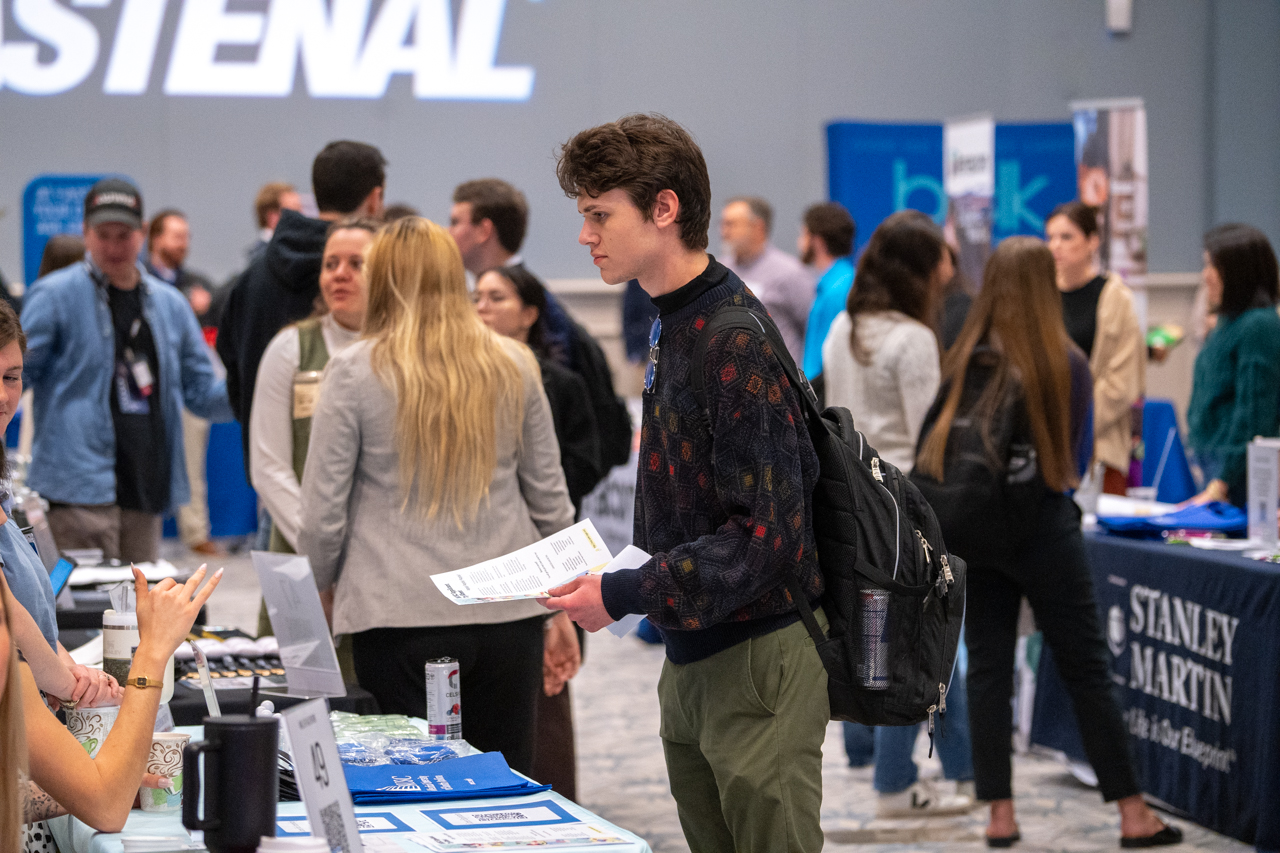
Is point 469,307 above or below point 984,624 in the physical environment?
above

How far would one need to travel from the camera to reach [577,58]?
956cm

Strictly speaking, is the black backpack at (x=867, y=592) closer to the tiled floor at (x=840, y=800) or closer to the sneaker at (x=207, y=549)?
the tiled floor at (x=840, y=800)

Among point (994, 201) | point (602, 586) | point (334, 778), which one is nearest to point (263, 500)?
point (602, 586)

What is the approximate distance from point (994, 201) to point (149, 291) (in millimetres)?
3842

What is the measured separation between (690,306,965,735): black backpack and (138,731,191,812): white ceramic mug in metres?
0.84

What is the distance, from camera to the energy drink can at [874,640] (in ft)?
6.12

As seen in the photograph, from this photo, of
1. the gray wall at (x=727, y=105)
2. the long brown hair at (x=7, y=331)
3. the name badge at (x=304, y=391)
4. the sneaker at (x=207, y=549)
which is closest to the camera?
the long brown hair at (x=7, y=331)

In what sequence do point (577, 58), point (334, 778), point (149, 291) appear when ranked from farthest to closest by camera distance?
point (577, 58)
point (149, 291)
point (334, 778)

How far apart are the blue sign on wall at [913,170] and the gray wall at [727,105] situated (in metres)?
3.15

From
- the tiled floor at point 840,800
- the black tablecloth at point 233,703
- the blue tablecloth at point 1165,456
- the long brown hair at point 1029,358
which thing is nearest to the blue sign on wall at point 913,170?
the blue tablecloth at point 1165,456

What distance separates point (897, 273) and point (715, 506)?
2200 mm

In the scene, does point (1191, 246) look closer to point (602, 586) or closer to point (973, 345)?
point (973, 345)

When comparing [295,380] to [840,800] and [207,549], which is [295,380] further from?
[207,549]

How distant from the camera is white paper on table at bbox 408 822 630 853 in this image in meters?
1.65
